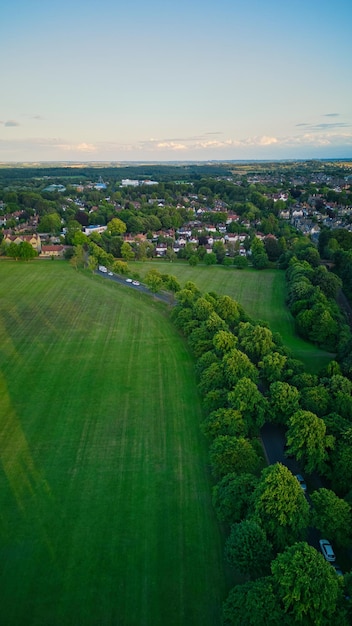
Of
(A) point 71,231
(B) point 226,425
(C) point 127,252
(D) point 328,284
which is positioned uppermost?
(A) point 71,231

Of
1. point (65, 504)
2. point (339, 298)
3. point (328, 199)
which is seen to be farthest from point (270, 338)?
point (328, 199)

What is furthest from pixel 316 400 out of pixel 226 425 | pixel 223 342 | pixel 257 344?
pixel 223 342

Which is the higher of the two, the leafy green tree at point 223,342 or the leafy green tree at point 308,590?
the leafy green tree at point 223,342

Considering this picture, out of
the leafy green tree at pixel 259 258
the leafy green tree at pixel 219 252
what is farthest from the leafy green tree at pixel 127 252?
the leafy green tree at pixel 259 258

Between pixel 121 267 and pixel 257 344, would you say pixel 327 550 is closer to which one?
pixel 257 344

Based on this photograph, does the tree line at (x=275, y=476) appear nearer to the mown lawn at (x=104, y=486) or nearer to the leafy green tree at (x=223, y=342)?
the leafy green tree at (x=223, y=342)

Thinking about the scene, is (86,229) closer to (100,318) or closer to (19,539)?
(100,318)
